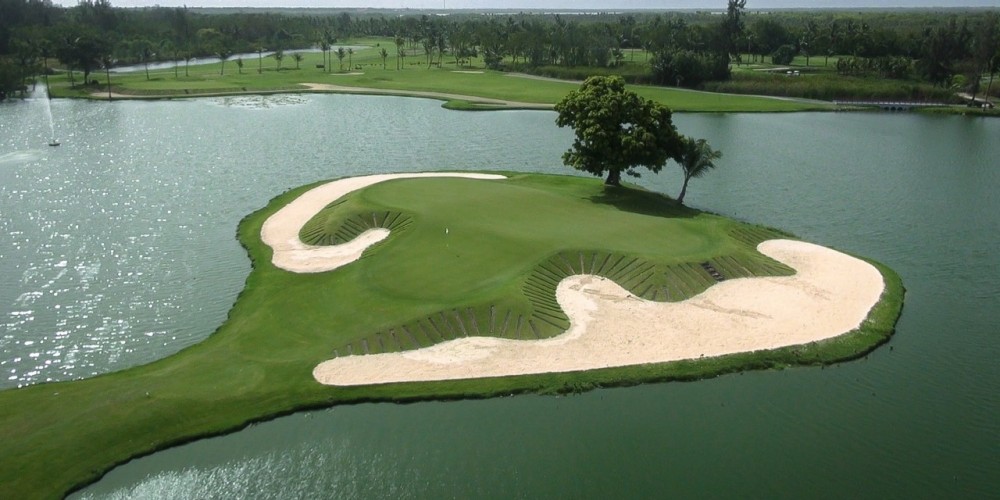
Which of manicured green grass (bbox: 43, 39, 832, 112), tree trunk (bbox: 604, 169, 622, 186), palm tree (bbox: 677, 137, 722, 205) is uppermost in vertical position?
manicured green grass (bbox: 43, 39, 832, 112)

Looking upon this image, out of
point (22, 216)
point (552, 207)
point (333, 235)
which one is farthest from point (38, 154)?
point (552, 207)

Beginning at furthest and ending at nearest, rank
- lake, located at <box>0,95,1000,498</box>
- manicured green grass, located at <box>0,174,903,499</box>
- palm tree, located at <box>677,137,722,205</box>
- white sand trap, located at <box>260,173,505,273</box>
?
palm tree, located at <box>677,137,722,205</box>
white sand trap, located at <box>260,173,505,273</box>
manicured green grass, located at <box>0,174,903,499</box>
lake, located at <box>0,95,1000,498</box>

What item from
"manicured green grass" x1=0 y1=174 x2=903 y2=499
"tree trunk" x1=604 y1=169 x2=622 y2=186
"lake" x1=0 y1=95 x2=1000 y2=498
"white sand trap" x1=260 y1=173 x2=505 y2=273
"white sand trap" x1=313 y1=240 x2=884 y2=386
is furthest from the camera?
"tree trunk" x1=604 y1=169 x2=622 y2=186

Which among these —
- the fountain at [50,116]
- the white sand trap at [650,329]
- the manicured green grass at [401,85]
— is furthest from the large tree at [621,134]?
the fountain at [50,116]

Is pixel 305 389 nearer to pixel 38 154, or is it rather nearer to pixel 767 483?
pixel 767 483

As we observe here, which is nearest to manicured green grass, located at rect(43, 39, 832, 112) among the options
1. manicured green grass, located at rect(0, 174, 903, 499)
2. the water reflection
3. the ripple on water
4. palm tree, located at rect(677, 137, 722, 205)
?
the ripple on water

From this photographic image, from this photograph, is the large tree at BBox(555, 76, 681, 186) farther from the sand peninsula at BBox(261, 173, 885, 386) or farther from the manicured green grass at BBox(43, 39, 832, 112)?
the manicured green grass at BBox(43, 39, 832, 112)

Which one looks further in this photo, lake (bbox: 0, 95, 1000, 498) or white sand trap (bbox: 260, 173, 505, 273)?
white sand trap (bbox: 260, 173, 505, 273)
